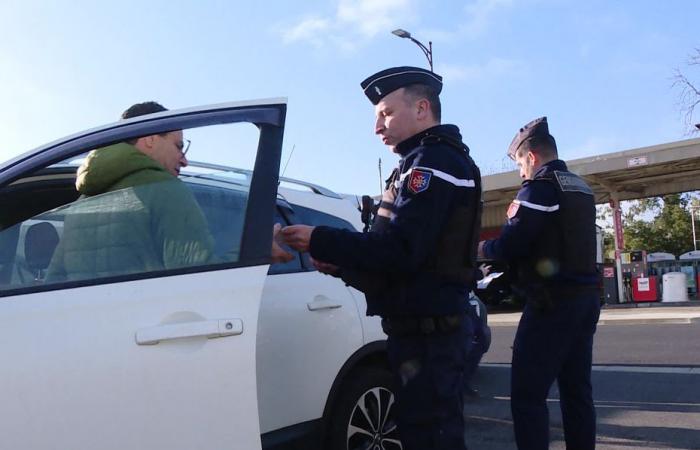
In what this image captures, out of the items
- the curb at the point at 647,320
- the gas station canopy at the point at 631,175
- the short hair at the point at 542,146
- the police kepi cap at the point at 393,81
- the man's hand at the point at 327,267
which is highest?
the gas station canopy at the point at 631,175

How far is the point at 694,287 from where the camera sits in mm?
24219

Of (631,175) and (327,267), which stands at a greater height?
(631,175)

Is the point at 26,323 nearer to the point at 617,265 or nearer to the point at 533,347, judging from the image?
the point at 533,347

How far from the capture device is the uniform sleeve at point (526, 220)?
10.9 ft

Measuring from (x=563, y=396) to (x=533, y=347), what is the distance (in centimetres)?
46

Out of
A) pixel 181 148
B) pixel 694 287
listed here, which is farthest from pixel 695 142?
pixel 181 148

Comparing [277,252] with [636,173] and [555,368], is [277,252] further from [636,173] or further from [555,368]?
[636,173]

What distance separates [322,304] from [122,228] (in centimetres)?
130

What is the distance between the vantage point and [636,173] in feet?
70.0

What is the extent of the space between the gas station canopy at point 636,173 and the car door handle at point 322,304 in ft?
58.5

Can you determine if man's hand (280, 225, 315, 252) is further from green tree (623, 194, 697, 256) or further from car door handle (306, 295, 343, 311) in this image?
green tree (623, 194, 697, 256)

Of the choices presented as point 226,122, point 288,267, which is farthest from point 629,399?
point 226,122

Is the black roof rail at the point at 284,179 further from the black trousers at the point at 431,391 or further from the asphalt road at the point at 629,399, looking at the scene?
the asphalt road at the point at 629,399

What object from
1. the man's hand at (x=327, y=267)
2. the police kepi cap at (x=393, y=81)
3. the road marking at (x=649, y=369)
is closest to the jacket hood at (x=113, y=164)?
the man's hand at (x=327, y=267)
